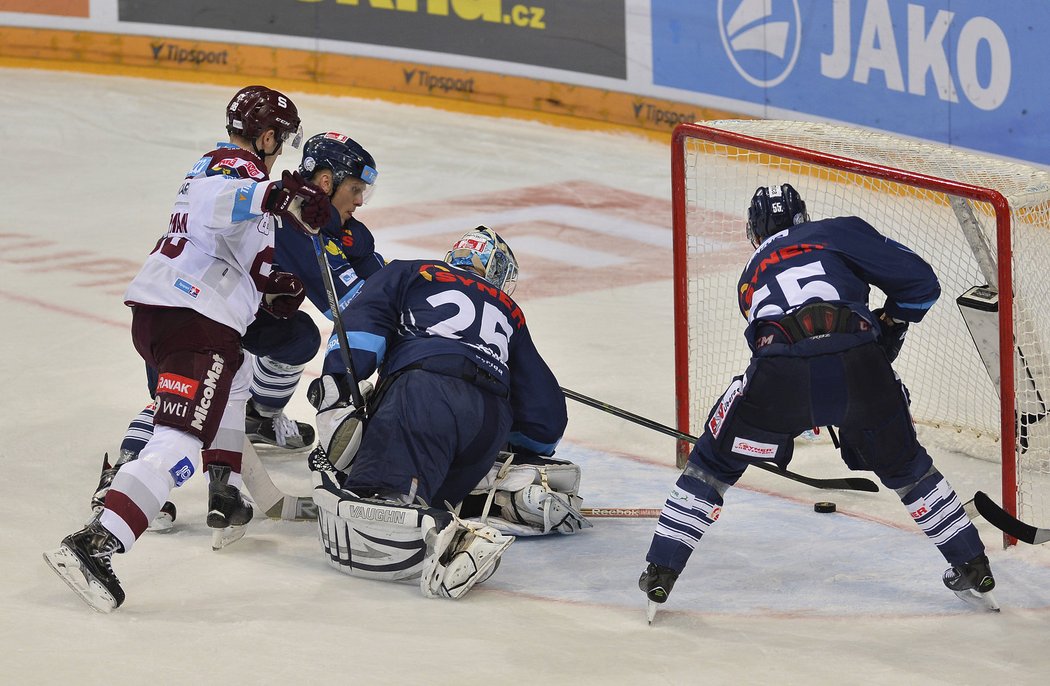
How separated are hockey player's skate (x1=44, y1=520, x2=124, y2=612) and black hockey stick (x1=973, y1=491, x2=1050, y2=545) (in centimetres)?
225

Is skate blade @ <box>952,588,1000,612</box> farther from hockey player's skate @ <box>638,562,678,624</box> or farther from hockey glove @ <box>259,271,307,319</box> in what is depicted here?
hockey glove @ <box>259,271,307,319</box>

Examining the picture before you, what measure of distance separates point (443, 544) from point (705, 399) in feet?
6.30

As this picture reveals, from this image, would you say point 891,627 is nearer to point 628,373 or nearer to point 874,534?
point 874,534

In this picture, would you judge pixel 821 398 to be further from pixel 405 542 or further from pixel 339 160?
pixel 339 160

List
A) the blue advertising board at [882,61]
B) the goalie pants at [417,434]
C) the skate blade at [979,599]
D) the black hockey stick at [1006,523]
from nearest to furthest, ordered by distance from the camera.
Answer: the skate blade at [979,599], the goalie pants at [417,434], the black hockey stick at [1006,523], the blue advertising board at [882,61]

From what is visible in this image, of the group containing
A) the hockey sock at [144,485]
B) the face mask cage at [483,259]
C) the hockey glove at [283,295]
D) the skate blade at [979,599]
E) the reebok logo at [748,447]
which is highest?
the face mask cage at [483,259]

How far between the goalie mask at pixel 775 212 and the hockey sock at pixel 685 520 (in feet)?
2.47

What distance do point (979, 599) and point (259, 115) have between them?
2327 millimetres

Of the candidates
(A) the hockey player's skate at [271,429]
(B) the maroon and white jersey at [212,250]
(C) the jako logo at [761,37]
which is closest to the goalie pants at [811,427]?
(B) the maroon and white jersey at [212,250]

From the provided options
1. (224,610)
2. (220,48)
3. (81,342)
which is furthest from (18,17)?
(224,610)

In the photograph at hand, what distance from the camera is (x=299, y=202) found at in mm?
3941

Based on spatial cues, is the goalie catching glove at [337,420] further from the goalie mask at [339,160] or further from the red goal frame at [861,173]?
the red goal frame at [861,173]

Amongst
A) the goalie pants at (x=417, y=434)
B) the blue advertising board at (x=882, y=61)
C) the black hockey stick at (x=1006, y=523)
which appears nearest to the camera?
the goalie pants at (x=417, y=434)

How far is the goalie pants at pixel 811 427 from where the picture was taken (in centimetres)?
372
